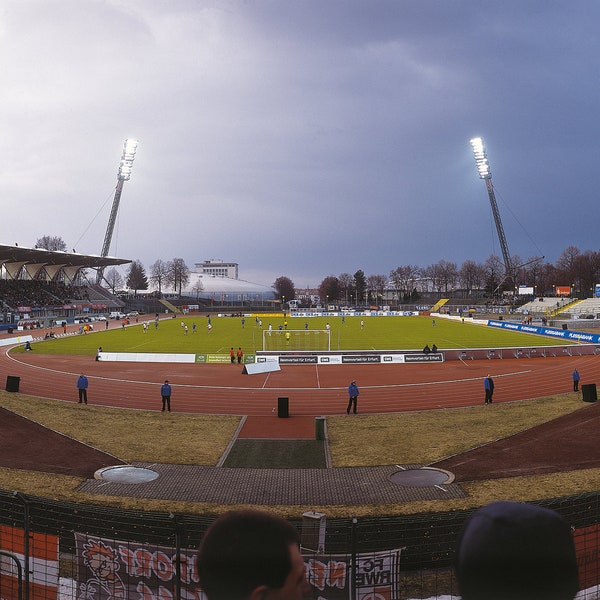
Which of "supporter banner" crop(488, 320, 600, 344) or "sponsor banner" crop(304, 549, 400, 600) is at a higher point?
"sponsor banner" crop(304, 549, 400, 600)

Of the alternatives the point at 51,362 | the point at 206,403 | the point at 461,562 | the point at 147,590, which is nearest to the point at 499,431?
the point at 206,403

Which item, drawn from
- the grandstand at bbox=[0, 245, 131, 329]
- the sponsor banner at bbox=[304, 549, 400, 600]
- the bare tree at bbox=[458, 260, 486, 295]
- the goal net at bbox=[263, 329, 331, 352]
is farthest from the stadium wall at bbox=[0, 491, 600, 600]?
the bare tree at bbox=[458, 260, 486, 295]

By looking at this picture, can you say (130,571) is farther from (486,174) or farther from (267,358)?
(486,174)

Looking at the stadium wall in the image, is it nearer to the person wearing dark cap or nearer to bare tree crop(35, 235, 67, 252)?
the person wearing dark cap

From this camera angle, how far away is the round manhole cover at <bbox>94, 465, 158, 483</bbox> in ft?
47.9

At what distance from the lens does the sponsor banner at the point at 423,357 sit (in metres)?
39.4

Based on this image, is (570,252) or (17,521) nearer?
(17,521)

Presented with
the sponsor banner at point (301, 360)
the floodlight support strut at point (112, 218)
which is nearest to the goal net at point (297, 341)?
the sponsor banner at point (301, 360)

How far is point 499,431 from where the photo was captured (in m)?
19.6

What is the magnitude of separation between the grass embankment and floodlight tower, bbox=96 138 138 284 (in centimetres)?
10439

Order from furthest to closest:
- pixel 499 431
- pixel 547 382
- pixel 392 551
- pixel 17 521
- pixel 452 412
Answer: pixel 547 382, pixel 452 412, pixel 499 431, pixel 17 521, pixel 392 551

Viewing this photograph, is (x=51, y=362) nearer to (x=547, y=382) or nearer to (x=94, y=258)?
(x=547, y=382)

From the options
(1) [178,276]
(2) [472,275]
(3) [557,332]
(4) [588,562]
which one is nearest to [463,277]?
(2) [472,275]

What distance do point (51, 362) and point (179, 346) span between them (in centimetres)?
1300
